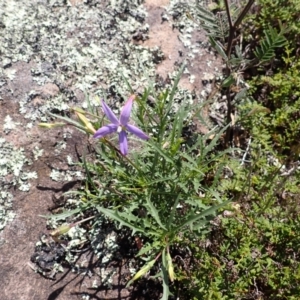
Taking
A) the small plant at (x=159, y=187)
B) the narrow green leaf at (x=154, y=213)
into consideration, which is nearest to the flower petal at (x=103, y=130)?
the small plant at (x=159, y=187)

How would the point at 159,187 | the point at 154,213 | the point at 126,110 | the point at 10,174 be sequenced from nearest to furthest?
1. the point at 126,110
2. the point at 154,213
3. the point at 159,187
4. the point at 10,174

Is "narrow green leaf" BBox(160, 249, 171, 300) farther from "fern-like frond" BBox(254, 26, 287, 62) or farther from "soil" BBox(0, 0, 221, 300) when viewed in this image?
"fern-like frond" BBox(254, 26, 287, 62)

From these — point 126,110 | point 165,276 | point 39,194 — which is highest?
point 126,110

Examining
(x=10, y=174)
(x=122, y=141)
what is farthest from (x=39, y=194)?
(x=122, y=141)

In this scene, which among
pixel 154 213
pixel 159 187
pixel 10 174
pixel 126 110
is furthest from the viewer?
pixel 10 174

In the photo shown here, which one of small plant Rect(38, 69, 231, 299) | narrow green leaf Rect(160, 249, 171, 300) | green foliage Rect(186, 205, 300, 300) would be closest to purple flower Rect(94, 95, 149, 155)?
small plant Rect(38, 69, 231, 299)

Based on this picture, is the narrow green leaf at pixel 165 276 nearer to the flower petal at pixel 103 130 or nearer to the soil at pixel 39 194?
the soil at pixel 39 194

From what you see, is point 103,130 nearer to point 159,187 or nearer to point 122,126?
point 122,126
